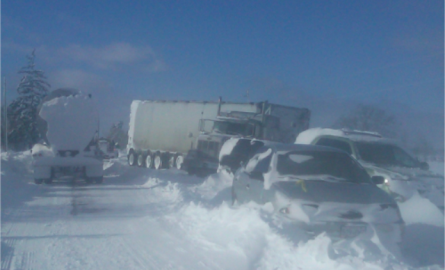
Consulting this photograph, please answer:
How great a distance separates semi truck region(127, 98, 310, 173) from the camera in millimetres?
20781

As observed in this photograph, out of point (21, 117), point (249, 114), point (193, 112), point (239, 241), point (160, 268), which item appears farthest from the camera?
point (21, 117)

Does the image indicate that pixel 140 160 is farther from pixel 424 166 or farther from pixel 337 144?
pixel 424 166

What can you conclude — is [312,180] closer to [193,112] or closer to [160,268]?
[160,268]

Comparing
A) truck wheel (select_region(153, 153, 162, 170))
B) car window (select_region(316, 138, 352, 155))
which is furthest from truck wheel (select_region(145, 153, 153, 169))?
car window (select_region(316, 138, 352, 155))

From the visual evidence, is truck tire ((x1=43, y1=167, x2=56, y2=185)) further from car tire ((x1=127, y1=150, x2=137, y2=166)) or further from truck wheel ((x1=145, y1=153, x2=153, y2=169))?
car tire ((x1=127, y1=150, x2=137, y2=166))

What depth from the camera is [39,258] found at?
20.5 feet

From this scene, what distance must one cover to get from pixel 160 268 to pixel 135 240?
1645mm

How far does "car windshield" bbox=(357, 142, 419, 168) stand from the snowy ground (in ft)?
8.36

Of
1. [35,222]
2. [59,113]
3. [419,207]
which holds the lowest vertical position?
[35,222]

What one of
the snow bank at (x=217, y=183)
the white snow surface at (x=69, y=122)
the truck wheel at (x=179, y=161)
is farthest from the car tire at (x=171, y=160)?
the white snow surface at (x=69, y=122)

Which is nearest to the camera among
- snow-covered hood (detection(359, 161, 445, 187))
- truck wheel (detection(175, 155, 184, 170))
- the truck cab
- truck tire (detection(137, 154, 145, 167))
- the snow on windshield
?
snow-covered hood (detection(359, 161, 445, 187))

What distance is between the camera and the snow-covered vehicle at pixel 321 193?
20.9ft

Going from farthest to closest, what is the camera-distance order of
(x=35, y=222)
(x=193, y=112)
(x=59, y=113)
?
1. (x=193, y=112)
2. (x=59, y=113)
3. (x=35, y=222)

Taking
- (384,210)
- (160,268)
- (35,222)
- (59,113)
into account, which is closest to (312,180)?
(384,210)
